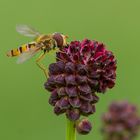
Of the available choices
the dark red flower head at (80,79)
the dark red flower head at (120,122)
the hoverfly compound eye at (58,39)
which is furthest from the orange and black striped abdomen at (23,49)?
the dark red flower head at (120,122)

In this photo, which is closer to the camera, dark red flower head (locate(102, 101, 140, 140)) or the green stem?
dark red flower head (locate(102, 101, 140, 140))

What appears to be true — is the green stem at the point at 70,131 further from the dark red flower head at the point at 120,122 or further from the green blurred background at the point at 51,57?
the green blurred background at the point at 51,57

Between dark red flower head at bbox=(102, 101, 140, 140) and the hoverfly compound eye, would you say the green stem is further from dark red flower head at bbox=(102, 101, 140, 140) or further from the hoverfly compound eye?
dark red flower head at bbox=(102, 101, 140, 140)

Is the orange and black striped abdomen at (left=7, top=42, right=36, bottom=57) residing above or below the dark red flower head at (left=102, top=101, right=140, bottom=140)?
above

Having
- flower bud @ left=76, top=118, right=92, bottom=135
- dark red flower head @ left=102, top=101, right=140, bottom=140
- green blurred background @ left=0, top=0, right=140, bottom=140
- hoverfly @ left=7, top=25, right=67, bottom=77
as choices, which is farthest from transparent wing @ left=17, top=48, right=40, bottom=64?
green blurred background @ left=0, top=0, right=140, bottom=140

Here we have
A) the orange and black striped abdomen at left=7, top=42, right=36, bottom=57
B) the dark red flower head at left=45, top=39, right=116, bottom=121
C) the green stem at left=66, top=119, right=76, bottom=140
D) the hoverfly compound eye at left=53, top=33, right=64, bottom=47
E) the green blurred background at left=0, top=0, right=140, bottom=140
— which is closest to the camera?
the green stem at left=66, top=119, right=76, bottom=140

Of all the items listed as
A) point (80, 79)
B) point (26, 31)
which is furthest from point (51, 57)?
point (80, 79)

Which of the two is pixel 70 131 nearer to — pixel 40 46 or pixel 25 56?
pixel 25 56
